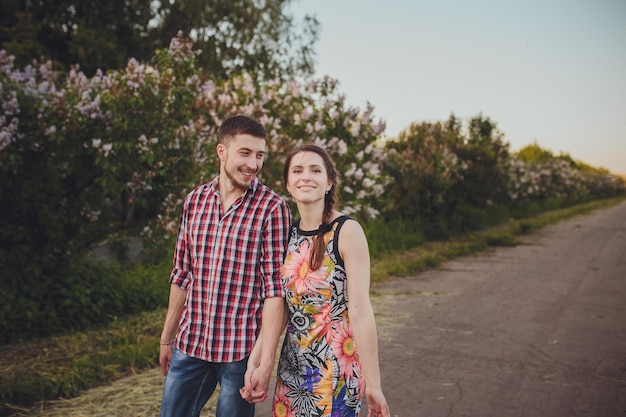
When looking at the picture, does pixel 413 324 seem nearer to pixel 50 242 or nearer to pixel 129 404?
pixel 129 404

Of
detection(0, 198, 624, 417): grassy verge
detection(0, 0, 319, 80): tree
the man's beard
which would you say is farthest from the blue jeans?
detection(0, 0, 319, 80): tree

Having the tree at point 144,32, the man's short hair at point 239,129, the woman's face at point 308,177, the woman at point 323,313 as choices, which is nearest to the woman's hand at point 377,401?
the woman at point 323,313

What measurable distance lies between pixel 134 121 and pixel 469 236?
11.8 meters

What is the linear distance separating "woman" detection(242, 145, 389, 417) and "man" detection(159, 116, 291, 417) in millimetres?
92

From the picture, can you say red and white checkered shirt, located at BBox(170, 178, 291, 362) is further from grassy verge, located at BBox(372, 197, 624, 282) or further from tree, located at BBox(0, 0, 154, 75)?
tree, located at BBox(0, 0, 154, 75)

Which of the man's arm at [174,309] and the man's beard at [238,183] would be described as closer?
the man's beard at [238,183]

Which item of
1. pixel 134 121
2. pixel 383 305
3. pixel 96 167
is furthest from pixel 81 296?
pixel 383 305

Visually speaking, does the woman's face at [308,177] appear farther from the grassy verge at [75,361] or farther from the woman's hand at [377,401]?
the grassy verge at [75,361]

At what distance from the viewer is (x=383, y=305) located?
738 centimetres

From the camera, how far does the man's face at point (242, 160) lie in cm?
241

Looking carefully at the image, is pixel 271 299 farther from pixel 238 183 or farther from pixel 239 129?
pixel 239 129

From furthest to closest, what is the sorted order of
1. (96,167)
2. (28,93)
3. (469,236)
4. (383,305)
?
(469,236), (383,305), (96,167), (28,93)

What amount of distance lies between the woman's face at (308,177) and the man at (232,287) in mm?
118

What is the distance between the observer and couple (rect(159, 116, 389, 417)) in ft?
7.38
